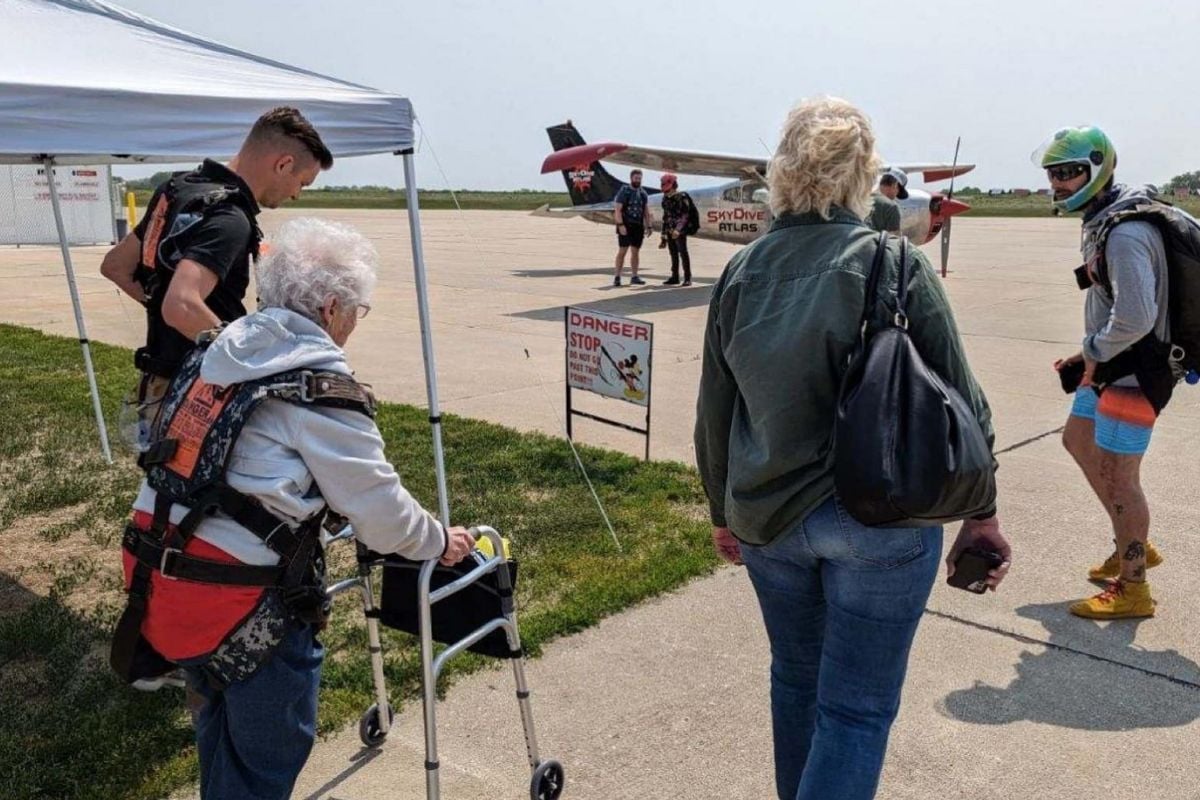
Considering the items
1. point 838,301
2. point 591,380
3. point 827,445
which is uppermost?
point 838,301

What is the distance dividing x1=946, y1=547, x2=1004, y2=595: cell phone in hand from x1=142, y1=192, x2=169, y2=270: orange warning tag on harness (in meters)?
2.60

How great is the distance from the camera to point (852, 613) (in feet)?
7.45

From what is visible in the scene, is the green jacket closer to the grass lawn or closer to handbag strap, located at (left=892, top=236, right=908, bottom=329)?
handbag strap, located at (left=892, top=236, right=908, bottom=329)

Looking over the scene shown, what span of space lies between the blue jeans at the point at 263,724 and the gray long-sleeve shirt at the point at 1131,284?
119 inches

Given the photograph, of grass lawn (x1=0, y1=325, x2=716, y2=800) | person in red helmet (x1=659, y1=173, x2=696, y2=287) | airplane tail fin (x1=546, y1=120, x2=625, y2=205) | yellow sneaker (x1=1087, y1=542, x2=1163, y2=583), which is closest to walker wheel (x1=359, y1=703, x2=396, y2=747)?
grass lawn (x1=0, y1=325, x2=716, y2=800)

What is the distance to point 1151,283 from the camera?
12.2 feet

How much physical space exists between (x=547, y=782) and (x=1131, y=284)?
8.77ft

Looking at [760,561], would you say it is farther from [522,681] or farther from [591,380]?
[591,380]

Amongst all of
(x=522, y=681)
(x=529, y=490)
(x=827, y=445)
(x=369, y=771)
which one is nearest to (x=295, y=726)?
(x=522, y=681)

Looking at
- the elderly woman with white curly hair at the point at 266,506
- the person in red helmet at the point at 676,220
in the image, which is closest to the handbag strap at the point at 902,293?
the elderly woman with white curly hair at the point at 266,506

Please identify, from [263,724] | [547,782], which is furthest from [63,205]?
[263,724]

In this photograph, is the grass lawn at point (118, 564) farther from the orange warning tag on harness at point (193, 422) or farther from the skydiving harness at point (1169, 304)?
the skydiving harness at point (1169, 304)

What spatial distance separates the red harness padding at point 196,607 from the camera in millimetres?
2234

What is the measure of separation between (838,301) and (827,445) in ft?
1.03
